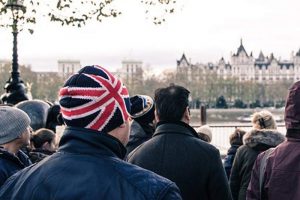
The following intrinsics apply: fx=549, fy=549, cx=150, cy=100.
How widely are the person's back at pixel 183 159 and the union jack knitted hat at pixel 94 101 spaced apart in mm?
1493

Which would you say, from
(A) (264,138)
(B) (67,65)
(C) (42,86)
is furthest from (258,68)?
(A) (264,138)

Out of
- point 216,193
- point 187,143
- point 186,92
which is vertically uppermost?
point 186,92

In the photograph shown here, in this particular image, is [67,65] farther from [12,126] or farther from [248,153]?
[12,126]

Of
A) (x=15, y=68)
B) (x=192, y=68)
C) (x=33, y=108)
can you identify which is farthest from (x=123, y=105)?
(x=192, y=68)

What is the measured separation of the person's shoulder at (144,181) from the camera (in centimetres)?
189

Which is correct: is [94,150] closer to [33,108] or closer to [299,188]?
[299,188]

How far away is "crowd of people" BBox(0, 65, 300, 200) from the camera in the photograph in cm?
193

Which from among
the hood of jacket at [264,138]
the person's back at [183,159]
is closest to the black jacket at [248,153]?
the hood of jacket at [264,138]

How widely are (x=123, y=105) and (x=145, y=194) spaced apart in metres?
0.39

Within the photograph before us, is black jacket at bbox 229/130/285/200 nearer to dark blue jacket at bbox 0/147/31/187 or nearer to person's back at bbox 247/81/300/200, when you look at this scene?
person's back at bbox 247/81/300/200

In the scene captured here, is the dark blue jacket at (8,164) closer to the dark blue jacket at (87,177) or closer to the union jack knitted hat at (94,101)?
the dark blue jacket at (87,177)

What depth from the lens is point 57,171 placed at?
6.46 ft

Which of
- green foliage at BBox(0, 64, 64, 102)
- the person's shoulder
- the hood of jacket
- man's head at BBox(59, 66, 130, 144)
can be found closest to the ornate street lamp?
the hood of jacket

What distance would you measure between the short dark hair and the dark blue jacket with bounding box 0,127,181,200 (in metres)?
1.56
